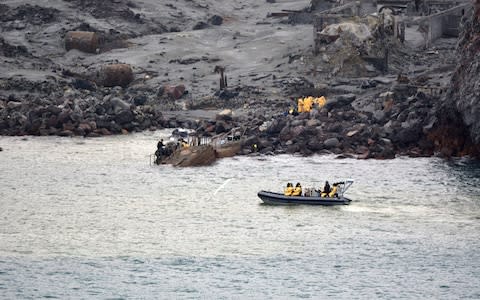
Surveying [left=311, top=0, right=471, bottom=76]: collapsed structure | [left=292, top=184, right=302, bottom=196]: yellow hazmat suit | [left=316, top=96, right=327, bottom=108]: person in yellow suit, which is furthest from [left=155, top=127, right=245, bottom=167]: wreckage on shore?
[left=311, top=0, right=471, bottom=76]: collapsed structure

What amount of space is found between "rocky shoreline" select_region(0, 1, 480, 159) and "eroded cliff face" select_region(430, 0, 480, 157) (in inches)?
4.6

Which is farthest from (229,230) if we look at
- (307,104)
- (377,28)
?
(377,28)

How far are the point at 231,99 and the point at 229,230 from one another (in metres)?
41.7

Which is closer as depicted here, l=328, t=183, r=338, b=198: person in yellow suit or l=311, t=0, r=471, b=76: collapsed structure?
l=328, t=183, r=338, b=198: person in yellow suit

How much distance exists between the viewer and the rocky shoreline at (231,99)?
114 meters

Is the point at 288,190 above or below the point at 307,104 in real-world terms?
below

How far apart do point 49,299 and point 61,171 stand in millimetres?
32003

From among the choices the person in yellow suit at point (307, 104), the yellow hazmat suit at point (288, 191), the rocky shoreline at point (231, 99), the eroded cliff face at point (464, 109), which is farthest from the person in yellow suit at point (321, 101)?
the yellow hazmat suit at point (288, 191)

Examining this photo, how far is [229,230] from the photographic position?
3578 inches

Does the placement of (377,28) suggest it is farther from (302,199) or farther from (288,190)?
(302,199)

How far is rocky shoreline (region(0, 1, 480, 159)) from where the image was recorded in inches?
4483

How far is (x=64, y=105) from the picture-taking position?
408 feet

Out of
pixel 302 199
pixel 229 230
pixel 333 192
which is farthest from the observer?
pixel 333 192

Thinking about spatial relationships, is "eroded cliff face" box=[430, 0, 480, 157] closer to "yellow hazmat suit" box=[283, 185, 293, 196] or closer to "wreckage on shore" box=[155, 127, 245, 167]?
"wreckage on shore" box=[155, 127, 245, 167]
